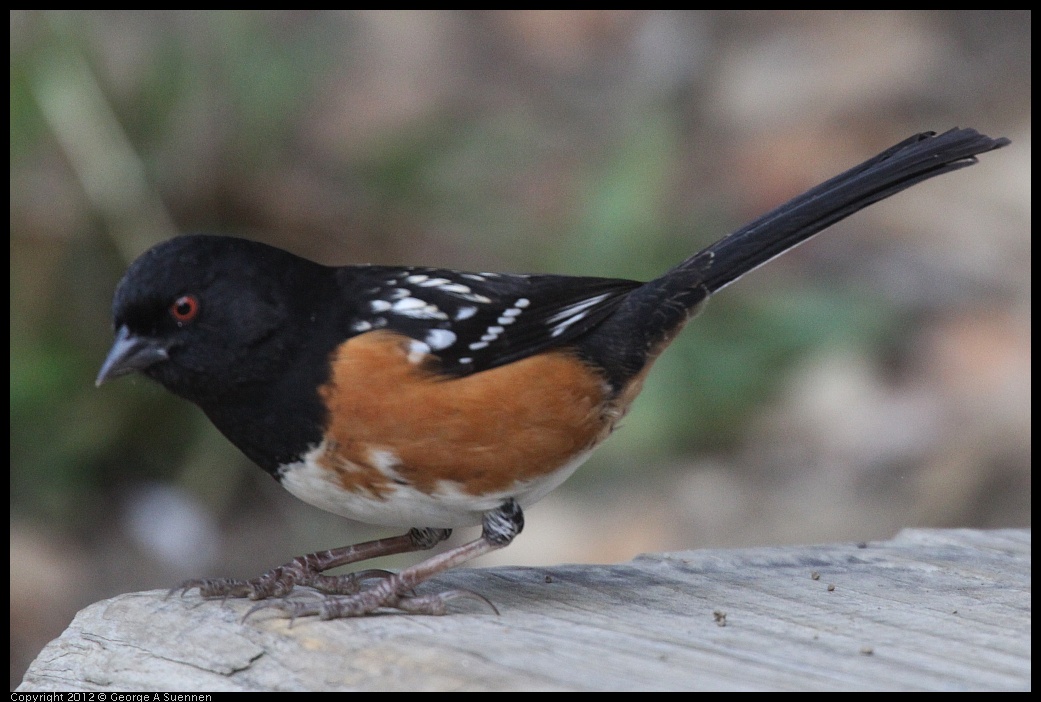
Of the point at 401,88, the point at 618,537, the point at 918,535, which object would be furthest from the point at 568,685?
the point at 401,88

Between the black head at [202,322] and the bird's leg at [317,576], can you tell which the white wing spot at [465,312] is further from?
the bird's leg at [317,576]

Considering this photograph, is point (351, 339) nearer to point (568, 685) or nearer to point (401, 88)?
point (568, 685)

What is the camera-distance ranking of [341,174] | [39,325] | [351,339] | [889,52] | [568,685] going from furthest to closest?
[889,52] < [341,174] < [39,325] < [351,339] < [568,685]

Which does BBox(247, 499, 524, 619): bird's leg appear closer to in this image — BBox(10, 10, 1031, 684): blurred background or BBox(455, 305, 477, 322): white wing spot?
BBox(455, 305, 477, 322): white wing spot

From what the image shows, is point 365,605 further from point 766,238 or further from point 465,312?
point 766,238

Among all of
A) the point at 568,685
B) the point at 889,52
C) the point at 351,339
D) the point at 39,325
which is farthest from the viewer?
the point at 889,52

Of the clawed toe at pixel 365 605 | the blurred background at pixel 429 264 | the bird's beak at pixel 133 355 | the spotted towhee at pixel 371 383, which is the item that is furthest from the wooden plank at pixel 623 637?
the blurred background at pixel 429 264
